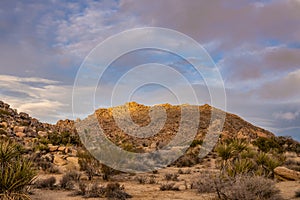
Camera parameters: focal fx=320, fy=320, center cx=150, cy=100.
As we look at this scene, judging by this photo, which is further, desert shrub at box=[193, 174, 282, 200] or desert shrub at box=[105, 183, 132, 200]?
desert shrub at box=[105, 183, 132, 200]

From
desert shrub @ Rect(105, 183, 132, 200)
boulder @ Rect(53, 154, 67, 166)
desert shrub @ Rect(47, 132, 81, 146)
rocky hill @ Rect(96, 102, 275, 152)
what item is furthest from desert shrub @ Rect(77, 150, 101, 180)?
rocky hill @ Rect(96, 102, 275, 152)

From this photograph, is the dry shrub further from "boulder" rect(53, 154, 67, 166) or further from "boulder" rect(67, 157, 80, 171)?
"boulder" rect(53, 154, 67, 166)

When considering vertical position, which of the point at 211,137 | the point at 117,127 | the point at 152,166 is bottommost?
the point at 152,166

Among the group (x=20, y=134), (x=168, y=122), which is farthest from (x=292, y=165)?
(x=168, y=122)

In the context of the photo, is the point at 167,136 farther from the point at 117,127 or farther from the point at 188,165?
the point at 188,165

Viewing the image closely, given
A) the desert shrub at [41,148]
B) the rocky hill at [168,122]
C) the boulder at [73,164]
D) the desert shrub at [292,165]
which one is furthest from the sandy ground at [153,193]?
the rocky hill at [168,122]

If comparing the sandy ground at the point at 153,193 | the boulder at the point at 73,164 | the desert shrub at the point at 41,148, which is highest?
the desert shrub at the point at 41,148

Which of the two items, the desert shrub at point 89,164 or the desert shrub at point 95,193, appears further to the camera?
the desert shrub at point 89,164

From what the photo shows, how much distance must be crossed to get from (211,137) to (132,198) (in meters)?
36.0

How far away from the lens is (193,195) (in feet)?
37.1

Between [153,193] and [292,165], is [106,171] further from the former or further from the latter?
[292,165]

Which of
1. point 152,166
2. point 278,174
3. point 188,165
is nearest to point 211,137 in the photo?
point 188,165

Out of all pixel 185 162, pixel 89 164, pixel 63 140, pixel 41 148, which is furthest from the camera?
pixel 63 140

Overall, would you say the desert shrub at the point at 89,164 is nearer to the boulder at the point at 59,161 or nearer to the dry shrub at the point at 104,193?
the boulder at the point at 59,161
